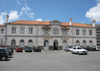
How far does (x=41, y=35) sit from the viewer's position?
133 feet

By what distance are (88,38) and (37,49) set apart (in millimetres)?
21336

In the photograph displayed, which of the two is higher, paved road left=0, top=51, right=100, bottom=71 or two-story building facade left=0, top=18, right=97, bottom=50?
two-story building facade left=0, top=18, right=97, bottom=50

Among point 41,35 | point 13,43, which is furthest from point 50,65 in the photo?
point 13,43

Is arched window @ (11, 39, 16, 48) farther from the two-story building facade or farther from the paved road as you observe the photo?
the paved road

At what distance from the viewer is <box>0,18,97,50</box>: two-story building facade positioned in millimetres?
39312

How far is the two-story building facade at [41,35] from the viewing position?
39.3 metres

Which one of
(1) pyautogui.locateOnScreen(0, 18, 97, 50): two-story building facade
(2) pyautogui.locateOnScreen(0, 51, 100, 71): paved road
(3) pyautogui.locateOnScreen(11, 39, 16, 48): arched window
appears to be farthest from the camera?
(1) pyautogui.locateOnScreen(0, 18, 97, 50): two-story building facade

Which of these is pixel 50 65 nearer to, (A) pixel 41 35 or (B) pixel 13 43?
(A) pixel 41 35

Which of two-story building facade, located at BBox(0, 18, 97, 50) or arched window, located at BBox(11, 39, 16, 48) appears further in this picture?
two-story building facade, located at BBox(0, 18, 97, 50)

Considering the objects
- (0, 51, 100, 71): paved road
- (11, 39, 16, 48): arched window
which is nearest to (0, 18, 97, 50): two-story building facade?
(11, 39, 16, 48): arched window

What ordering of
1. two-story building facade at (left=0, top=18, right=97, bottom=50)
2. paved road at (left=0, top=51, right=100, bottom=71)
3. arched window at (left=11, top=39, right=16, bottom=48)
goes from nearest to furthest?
paved road at (left=0, top=51, right=100, bottom=71)
arched window at (left=11, top=39, right=16, bottom=48)
two-story building facade at (left=0, top=18, right=97, bottom=50)

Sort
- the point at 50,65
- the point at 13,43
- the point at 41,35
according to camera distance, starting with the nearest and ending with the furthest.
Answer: the point at 50,65
the point at 13,43
the point at 41,35

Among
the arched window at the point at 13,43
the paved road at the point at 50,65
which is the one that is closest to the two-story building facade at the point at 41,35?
the arched window at the point at 13,43

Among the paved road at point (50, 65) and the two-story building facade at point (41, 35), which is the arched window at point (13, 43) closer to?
the two-story building facade at point (41, 35)
